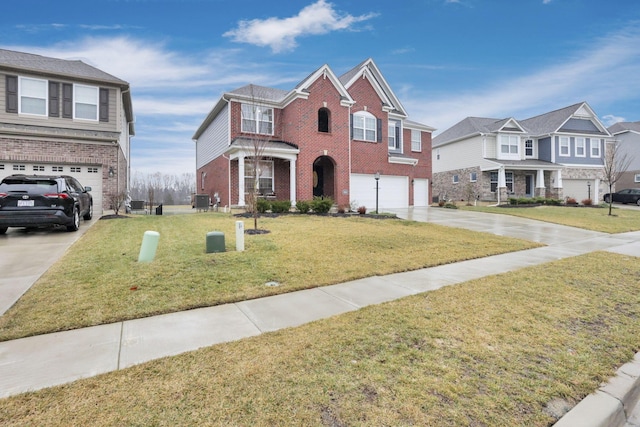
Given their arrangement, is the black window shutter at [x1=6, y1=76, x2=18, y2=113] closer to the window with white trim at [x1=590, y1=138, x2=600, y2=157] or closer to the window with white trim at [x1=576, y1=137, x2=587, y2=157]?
the window with white trim at [x1=576, y1=137, x2=587, y2=157]

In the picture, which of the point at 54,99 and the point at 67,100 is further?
the point at 67,100

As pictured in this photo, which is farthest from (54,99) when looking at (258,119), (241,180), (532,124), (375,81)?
(532,124)

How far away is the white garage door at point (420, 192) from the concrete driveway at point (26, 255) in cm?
2140

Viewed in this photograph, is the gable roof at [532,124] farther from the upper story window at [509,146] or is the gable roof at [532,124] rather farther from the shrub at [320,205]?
the shrub at [320,205]

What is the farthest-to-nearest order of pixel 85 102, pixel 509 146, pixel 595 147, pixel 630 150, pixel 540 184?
pixel 630 150
pixel 595 147
pixel 509 146
pixel 540 184
pixel 85 102

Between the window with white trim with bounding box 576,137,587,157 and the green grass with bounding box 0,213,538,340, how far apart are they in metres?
28.5

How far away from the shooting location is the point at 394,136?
24094 millimetres

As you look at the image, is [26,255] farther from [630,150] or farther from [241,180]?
[630,150]

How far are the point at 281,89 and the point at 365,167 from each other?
8.08m

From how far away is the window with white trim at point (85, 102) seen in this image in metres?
15.4

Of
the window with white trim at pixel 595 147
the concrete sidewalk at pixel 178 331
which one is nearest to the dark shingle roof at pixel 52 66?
the concrete sidewalk at pixel 178 331

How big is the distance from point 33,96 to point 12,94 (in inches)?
29.0

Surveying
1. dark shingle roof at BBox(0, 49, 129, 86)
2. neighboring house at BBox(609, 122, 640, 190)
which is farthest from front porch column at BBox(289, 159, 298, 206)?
neighboring house at BBox(609, 122, 640, 190)

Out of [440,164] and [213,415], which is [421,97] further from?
[213,415]
